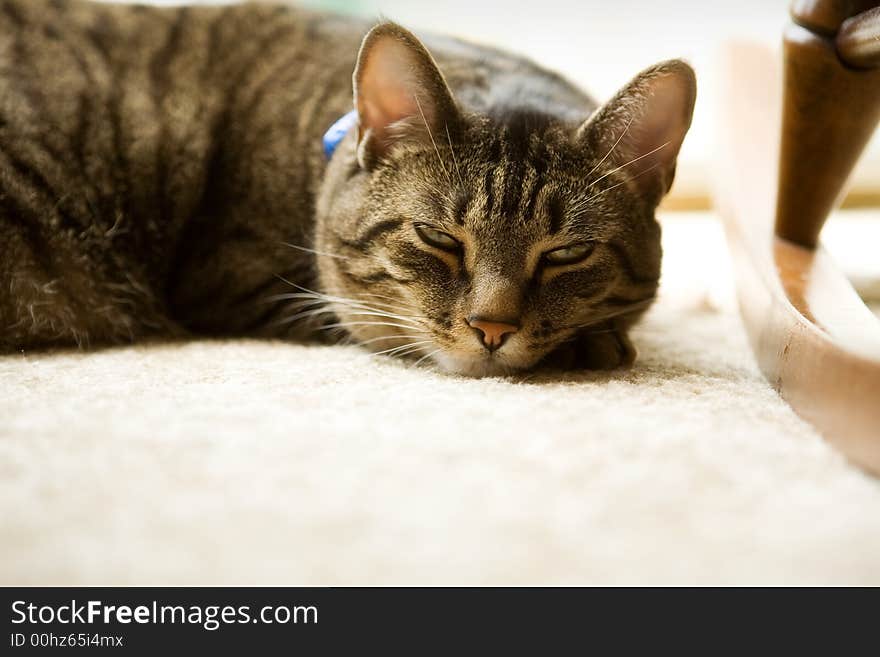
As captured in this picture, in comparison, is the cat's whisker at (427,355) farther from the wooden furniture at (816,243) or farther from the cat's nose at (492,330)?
the wooden furniture at (816,243)

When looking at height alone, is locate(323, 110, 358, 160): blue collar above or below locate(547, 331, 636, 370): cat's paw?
above

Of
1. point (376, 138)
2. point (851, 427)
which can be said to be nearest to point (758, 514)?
point (851, 427)

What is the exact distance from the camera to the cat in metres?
1.09

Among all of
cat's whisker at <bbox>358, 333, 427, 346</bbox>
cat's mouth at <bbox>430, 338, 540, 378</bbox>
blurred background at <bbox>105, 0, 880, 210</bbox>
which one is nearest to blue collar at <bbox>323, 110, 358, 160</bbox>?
cat's whisker at <bbox>358, 333, 427, 346</bbox>

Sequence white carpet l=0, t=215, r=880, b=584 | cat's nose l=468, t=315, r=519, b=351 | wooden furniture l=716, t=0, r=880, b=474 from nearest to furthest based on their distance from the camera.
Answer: white carpet l=0, t=215, r=880, b=584, wooden furniture l=716, t=0, r=880, b=474, cat's nose l=468, t=315, r=519, b=351

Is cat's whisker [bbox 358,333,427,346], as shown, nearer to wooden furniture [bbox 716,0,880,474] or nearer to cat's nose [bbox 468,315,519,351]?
cat's nose [bbox 468,315,519,351]

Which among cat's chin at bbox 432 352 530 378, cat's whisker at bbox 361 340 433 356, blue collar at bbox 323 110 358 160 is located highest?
blue collar at bbox 323 110 358 160

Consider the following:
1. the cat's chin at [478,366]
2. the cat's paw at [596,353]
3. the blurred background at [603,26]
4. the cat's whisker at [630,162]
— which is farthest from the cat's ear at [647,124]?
the blurred background at [603,26]

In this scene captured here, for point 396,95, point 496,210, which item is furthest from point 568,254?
point 396,95

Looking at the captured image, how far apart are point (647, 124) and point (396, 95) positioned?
386 mm

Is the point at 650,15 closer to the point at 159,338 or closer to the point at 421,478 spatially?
the point at 159,338

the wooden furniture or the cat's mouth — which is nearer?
the wooden furniture

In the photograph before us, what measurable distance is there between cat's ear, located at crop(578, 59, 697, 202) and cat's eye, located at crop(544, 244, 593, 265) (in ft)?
0.48

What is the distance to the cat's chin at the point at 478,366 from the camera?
3.52 feet
